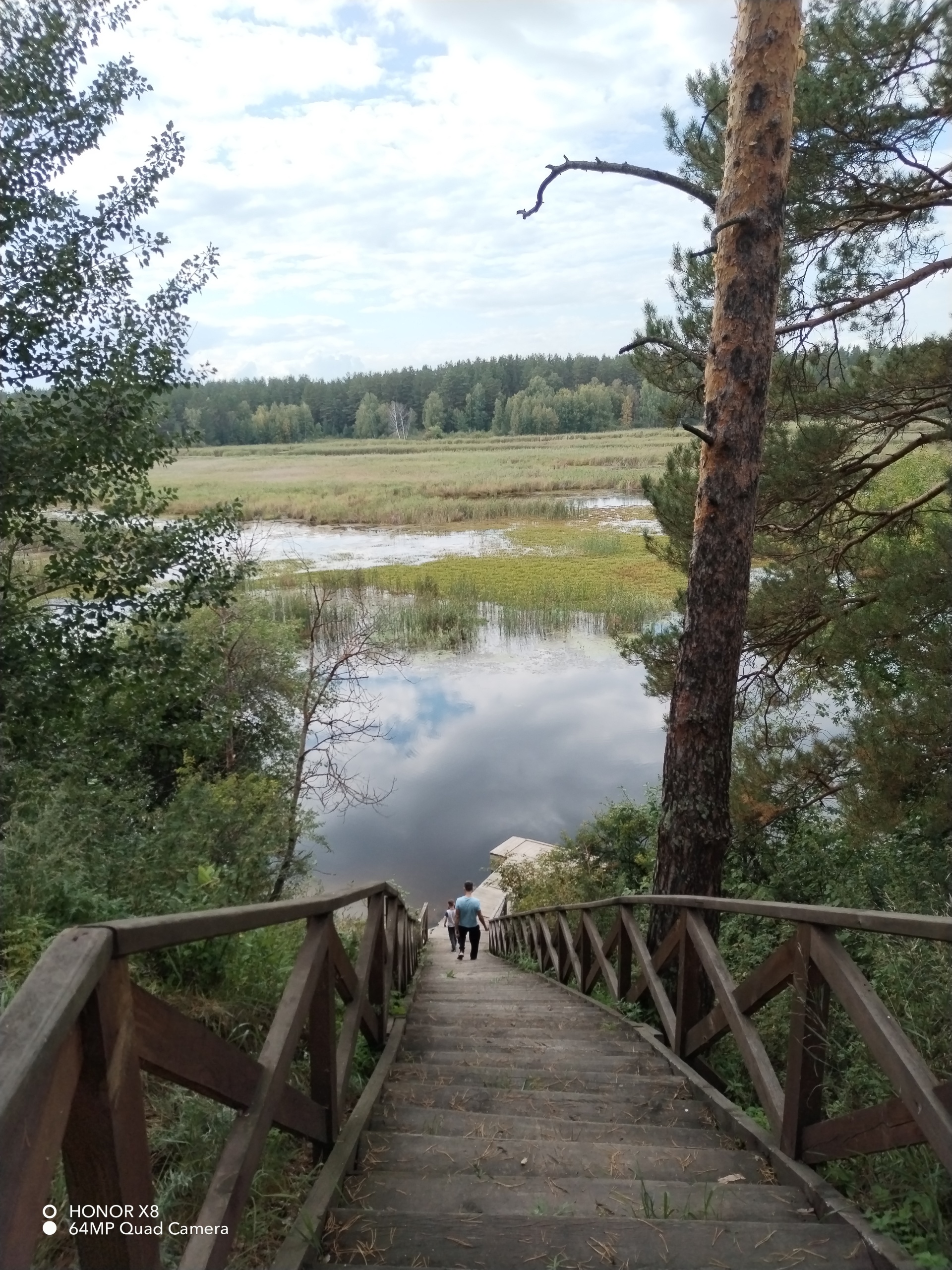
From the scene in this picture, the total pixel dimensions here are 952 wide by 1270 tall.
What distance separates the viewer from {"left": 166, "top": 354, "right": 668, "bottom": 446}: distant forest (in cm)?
8000

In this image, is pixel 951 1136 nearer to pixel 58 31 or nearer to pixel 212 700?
pixel 58 31

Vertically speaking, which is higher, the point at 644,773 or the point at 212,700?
the point at 212,700

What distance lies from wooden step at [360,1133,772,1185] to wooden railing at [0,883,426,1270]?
1.96 feet

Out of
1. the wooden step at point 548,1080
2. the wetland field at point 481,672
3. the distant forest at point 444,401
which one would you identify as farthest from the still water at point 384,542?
the distant forest at point 444,401

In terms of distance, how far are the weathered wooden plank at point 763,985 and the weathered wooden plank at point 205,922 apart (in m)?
1.37

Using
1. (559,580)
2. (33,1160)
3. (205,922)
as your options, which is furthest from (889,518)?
(559,580)

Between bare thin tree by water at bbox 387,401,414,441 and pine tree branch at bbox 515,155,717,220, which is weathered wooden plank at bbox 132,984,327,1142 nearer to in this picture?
pine tree branch at bbox 515,155,717,220

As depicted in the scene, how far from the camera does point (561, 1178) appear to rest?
222 cm

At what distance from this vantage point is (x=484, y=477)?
48.2 m

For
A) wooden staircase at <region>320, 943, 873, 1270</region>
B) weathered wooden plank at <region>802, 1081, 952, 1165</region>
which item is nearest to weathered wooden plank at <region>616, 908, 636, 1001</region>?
wooden staircase at <region>320, 943, 873, 1270</region>

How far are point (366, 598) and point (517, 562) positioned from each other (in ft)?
24.5

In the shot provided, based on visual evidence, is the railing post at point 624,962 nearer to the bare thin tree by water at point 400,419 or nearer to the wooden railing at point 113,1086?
the wooden railing at point 113,1086

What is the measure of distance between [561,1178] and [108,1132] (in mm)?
1528

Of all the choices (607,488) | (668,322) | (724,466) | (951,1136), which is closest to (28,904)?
(951,1136)
